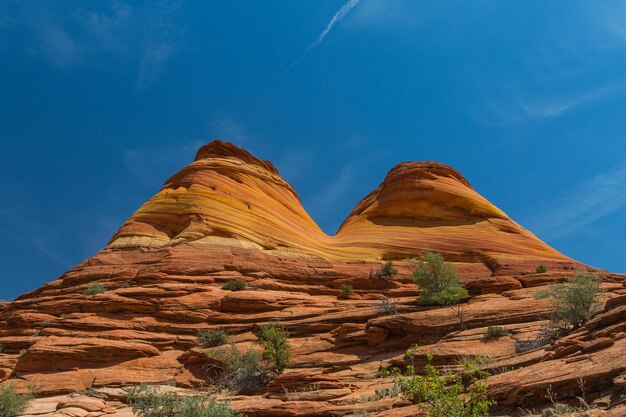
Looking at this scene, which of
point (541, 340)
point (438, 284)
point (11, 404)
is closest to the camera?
point (541, 340)

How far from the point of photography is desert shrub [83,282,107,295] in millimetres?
27409

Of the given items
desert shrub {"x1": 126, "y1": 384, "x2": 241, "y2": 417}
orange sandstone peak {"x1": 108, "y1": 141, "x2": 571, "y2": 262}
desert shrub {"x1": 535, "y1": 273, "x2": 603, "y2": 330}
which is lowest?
desert shrub {"x1": 126, "y1": 384, "x2": 241, "y2": 417}

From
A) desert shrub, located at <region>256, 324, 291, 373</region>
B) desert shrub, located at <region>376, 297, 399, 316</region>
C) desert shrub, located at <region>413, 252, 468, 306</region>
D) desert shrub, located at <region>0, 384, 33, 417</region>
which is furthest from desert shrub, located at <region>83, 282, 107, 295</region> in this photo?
desert shrub, located at <region>413, 252, 468, 306</region>

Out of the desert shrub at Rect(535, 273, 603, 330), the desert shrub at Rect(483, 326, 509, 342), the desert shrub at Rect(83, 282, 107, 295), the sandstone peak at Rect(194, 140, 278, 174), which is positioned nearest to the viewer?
the desert shrub at Rect(535, 273, 603, 330)

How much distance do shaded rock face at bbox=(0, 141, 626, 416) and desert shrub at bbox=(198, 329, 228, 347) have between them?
2.00 ft

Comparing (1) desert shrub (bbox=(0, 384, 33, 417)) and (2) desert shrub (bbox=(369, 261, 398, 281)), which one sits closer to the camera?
(1) desert shrub (bbox=(0, 384, 33, 417))

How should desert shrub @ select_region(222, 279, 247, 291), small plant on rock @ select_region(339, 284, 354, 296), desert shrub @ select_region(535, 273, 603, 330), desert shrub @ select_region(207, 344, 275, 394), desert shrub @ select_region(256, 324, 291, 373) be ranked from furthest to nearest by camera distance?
small plant on rock @ select_region(339, 284, 354, 296)
desert shrub @ select_region(222, 279, 247, 291)
desert shrub @ select_region(256, 324, 291, 373)
desert shrub @ select_region(207, 344, 275, 394)
desert shrub @ select_region(535, 273, 603, 330)

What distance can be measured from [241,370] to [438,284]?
11751 mm

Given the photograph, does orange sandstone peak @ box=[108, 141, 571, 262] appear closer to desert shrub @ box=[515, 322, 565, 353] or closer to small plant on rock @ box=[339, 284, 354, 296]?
small plant on rock @ box=[339, 284, 354, 296]

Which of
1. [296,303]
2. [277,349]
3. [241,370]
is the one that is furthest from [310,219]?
[241,370]

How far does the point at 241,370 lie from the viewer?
1980 centimetres

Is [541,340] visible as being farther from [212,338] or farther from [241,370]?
[212,338]

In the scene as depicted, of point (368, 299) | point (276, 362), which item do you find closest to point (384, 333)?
point (276, 362)

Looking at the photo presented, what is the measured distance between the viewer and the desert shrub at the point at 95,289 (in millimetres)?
27409
